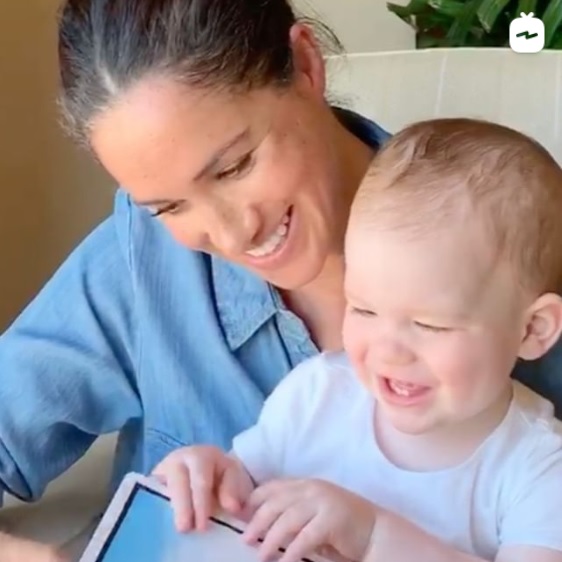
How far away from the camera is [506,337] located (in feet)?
2.99

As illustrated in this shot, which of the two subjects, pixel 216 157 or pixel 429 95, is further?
pixel 429 95

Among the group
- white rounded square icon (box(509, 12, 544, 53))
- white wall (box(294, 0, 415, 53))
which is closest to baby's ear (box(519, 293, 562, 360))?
white rounded square icon (box(509, 12, 544, 53))

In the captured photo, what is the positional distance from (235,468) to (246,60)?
0.30m

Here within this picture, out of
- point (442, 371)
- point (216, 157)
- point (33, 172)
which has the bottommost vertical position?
point (33, 172)

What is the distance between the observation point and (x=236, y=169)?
100 centimetres

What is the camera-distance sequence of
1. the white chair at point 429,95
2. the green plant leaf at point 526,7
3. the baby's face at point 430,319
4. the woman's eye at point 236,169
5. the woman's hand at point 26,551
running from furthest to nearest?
the green plant leaf at point 526,7, the white chair at point 429,95, the woman's hand at point 26,551, the woman's eye at point 236,169, the baby's face at point 430,319

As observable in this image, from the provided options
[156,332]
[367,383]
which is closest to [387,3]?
[156,332]

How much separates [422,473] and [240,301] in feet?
0.92

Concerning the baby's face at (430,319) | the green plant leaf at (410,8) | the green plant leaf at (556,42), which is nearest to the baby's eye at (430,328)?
the baby's face at (430,319)

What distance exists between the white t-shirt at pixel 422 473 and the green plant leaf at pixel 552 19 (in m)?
1.05

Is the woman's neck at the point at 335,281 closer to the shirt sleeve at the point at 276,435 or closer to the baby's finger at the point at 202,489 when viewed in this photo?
the shirt sleeve at the point at 276,435

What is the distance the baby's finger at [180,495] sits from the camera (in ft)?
3.09

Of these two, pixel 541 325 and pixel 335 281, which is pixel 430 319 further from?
pixel 335 281

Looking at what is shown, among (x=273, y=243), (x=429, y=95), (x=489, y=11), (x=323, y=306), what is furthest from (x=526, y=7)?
(x=273, y=243)
